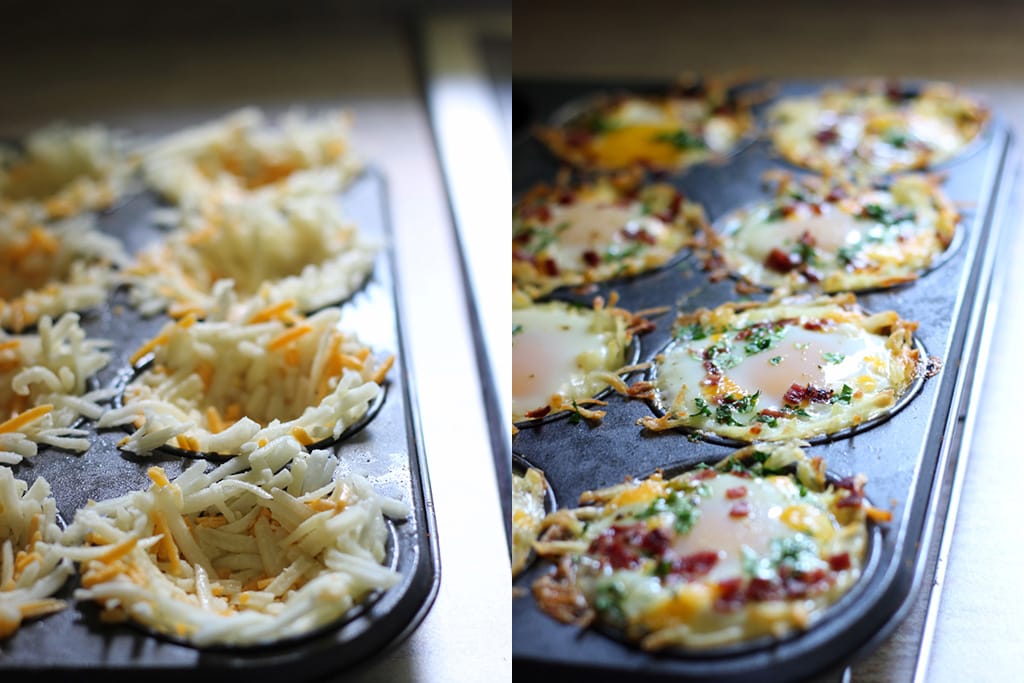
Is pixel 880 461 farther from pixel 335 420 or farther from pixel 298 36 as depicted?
pixel 298 36

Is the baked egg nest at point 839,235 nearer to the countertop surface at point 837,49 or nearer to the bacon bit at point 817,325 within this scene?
the bacon bit at point 817,325

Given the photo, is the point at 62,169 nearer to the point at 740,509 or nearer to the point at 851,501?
the point at 740,509

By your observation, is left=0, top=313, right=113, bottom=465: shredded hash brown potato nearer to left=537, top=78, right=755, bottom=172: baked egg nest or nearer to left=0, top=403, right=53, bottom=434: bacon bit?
left=0, top=403, right=53, bottom=434: bacon bit

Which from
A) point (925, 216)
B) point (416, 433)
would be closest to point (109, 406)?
point (416, 433)

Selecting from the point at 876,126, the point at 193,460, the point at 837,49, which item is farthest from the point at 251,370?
the point at 837,49

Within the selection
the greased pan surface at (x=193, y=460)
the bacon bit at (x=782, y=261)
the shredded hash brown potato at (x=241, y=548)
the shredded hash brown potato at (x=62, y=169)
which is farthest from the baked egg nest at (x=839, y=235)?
the shredded hash brown potato at (x=62, y=169)

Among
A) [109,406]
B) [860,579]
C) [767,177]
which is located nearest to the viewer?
[860,579]

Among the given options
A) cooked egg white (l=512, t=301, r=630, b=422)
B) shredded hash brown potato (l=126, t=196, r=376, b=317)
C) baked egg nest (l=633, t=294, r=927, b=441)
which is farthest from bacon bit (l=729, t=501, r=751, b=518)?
shredded hash brown potato (l=126, t=196, r=376, b=317)
